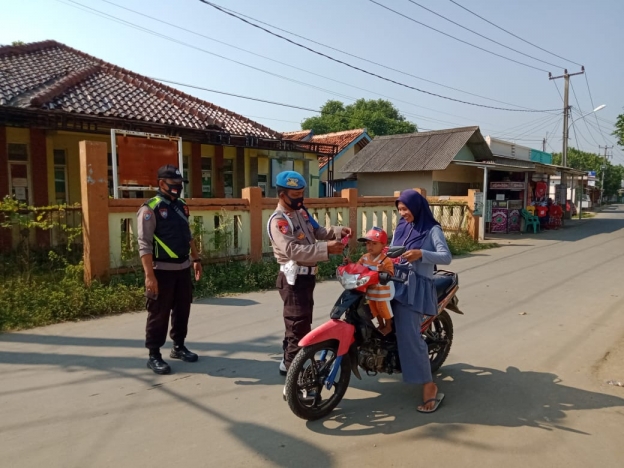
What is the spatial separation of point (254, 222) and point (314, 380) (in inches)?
216

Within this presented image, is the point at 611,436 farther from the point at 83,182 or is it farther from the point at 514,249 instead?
the point at 514,249

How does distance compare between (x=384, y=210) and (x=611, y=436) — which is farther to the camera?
(x=384, y=210)

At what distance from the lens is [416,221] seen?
3.35m

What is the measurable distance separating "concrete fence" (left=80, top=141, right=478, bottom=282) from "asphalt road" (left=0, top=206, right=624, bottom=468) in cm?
127

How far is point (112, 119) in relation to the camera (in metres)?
10.6

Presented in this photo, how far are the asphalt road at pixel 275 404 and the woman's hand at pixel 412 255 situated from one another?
108 cm

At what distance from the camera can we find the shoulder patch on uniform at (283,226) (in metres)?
3.38

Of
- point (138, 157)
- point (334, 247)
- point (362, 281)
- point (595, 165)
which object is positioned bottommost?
point (362, 281)

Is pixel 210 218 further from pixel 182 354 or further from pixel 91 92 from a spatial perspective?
pixel 91 92

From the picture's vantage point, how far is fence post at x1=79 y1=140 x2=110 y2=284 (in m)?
6.36

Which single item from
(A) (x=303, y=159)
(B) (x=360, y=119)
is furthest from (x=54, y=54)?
(B) (x=360, y=119)

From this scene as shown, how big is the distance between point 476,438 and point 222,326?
3235mm

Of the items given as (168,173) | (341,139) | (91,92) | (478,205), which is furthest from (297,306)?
(341,139)

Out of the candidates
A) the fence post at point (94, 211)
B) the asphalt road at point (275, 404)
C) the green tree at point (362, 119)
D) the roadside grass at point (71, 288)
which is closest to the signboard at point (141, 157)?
the fence post at point (94, 211)
